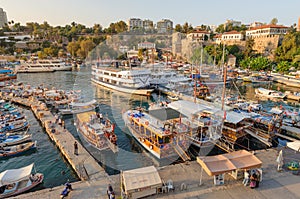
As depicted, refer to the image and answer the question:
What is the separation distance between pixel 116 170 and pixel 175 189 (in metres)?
5.39

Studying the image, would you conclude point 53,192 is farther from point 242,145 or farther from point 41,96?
point 41,96

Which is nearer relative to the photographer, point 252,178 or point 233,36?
point 252,178

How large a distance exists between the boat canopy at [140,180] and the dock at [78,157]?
148 centimetres

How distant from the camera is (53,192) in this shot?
10117 millimetres

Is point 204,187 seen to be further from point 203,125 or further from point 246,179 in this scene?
point 203,125

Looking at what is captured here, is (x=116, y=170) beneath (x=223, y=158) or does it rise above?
beneath

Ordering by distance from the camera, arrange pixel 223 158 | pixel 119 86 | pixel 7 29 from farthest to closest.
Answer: pixel 7 29 < pixel 119 86 < pixel 223 158

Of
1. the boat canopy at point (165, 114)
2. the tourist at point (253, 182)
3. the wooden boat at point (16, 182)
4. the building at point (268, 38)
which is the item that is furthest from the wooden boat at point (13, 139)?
the building at point (268, 38)

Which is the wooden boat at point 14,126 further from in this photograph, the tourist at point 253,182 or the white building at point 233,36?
the white building at point 233,36

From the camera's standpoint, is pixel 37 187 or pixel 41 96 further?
pixel 41 96

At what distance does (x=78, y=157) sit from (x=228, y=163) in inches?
383

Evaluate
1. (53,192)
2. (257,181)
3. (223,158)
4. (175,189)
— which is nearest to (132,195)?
(175,189)

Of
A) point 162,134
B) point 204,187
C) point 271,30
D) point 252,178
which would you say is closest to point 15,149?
point 162,134

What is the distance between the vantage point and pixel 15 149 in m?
16.6
